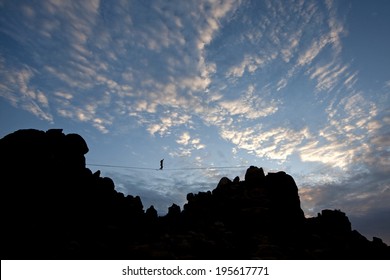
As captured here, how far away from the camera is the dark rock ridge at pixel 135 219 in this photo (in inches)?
1606

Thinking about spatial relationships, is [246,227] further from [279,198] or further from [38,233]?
[38,233]

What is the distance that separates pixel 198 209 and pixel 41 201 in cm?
3412

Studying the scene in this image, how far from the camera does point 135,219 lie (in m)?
61.3

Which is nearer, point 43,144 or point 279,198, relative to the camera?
point 43,144

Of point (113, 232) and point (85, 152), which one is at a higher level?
point (85, 152)

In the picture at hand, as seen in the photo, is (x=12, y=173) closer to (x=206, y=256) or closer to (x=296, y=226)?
(x=206, y=256)

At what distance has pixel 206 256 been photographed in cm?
4319

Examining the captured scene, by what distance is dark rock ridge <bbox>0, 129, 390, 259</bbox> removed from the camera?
4078cm

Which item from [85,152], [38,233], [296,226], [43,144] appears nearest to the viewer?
[38,233]

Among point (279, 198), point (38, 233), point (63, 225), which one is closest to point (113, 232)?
point (63, 225)
